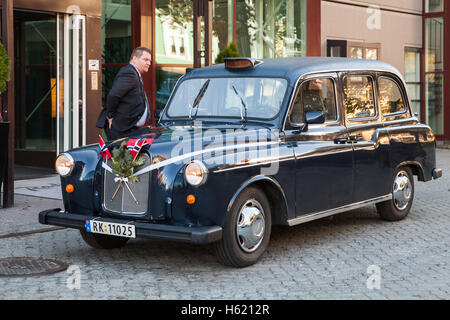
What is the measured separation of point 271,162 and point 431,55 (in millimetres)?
17956

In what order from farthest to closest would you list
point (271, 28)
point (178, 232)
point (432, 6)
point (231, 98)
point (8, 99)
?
1. point (432, 6)
2. point (271, 28)
3. point (8, 99)
4. point (231, 98)
5. point (178, 232)

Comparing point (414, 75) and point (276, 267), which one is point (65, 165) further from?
point (414, 75)

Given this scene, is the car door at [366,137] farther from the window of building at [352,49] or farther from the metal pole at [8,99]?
the window of building at [352,49]

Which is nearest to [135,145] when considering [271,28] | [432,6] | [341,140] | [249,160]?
[249,160]

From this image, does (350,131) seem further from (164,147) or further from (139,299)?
(139,299)

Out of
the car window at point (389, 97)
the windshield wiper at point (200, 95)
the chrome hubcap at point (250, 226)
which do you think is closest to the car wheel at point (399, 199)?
the car window at point (389, 97)

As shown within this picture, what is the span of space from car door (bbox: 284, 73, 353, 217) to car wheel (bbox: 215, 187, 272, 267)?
542mm

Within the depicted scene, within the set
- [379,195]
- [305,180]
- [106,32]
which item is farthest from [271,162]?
[106,32]

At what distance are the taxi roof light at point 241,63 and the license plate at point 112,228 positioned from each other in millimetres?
2272

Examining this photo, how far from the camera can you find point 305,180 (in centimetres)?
721

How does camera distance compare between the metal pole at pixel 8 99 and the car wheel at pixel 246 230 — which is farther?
the metal pole at pixel 8 99

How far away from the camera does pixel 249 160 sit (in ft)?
21.5

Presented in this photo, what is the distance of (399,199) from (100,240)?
3.69m

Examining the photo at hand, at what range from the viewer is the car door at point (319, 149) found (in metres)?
7.21
